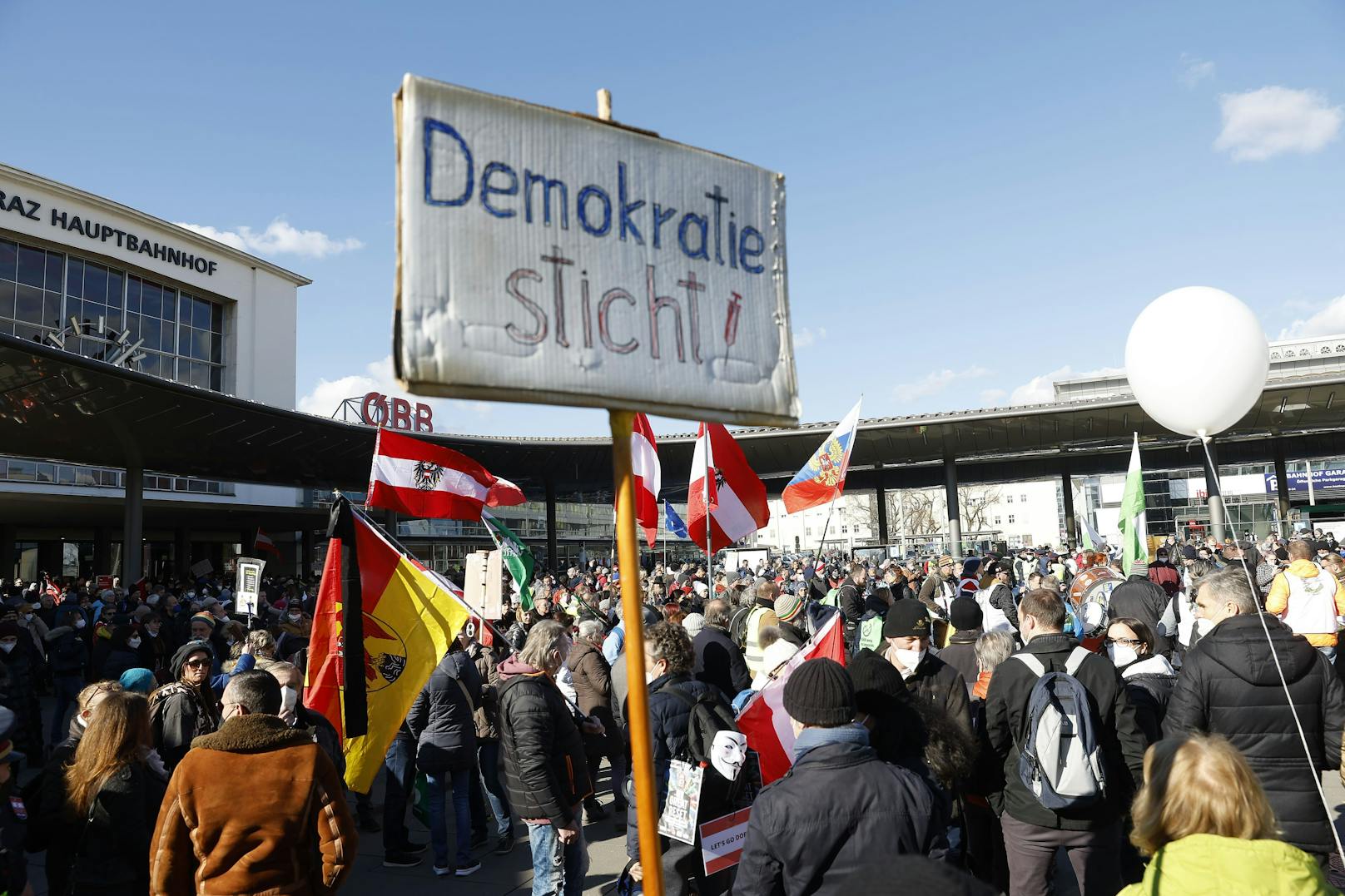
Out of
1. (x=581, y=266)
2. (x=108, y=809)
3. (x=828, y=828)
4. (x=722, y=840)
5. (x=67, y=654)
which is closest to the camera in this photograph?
(x=581, y=266)

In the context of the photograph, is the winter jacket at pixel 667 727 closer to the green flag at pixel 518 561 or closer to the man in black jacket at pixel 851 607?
the green flag at pixel 518 561

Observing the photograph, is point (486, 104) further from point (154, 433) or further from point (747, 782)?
point (154, 433)

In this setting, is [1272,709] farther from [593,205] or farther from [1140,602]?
[593,205]

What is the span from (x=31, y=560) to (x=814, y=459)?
46.3 meters

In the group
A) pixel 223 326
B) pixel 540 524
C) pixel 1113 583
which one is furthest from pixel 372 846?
pixel 540 524

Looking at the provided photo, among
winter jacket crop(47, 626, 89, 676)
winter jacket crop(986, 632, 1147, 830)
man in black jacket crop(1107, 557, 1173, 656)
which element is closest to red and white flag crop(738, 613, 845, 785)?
A: winter jacket crop(986, 632, 1147, 830)

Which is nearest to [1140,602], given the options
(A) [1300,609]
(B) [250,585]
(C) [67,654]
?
(A) [1300,609]

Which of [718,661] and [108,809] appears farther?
[718,661]

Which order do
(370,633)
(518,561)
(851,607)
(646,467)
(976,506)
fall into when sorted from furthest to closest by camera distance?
(976,506) < (851,607) < (518,561) < (646,467) < (370,633)

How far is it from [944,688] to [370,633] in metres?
3.56

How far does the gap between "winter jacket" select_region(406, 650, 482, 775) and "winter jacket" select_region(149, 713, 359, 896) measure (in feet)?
10.3

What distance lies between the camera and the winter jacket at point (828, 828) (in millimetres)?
2764

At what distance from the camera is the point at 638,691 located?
2287 mm

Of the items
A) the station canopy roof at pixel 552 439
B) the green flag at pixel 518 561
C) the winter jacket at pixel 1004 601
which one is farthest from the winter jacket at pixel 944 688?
the station canopy roof at pixel 552 439
